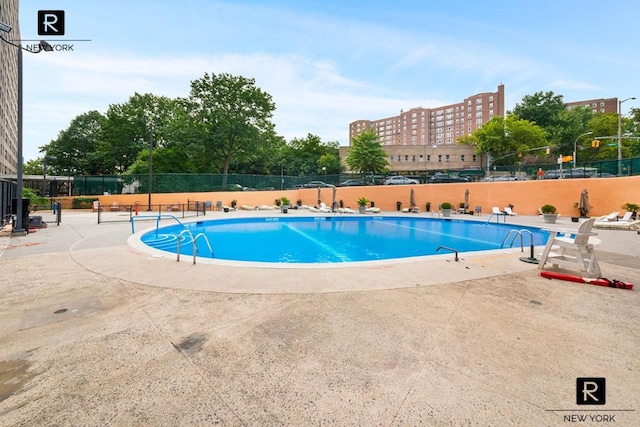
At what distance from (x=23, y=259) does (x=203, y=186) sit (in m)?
21.0

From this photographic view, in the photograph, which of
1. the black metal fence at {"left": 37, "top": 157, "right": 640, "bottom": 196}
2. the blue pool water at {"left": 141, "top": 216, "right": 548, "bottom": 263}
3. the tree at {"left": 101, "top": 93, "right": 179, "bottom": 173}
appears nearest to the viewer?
the blue pool water at {"left": 141, "top": 216, "right": 548, "bottom": 263}

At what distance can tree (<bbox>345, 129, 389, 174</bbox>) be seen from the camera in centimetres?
5034

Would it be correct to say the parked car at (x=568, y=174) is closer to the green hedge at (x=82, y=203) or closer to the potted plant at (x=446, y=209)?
the potted plant at (x=446, y=209)

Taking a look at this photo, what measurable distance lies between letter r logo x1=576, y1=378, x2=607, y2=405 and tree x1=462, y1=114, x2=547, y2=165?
175 ft

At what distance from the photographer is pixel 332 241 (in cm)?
1348

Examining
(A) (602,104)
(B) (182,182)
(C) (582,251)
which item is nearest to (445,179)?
(C) (582,251)

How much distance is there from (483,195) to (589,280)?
66.9 feet

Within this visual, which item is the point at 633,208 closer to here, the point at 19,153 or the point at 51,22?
the point at 51,22

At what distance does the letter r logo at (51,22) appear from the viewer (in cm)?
970

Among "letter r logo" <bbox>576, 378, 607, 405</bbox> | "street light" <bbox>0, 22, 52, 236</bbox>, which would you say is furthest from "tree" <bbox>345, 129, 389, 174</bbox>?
"letter r logo" <bbox>576, 378, 607, 405</bbox>

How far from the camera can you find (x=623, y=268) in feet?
22.0

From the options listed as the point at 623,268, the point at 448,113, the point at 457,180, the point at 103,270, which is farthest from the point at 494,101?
the point at 103,270

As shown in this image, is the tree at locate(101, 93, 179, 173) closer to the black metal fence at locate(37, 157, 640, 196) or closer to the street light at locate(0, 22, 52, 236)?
the black metal fence at locate(37, 157, 640, 196)

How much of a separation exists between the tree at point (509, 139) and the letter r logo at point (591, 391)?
175 ft
